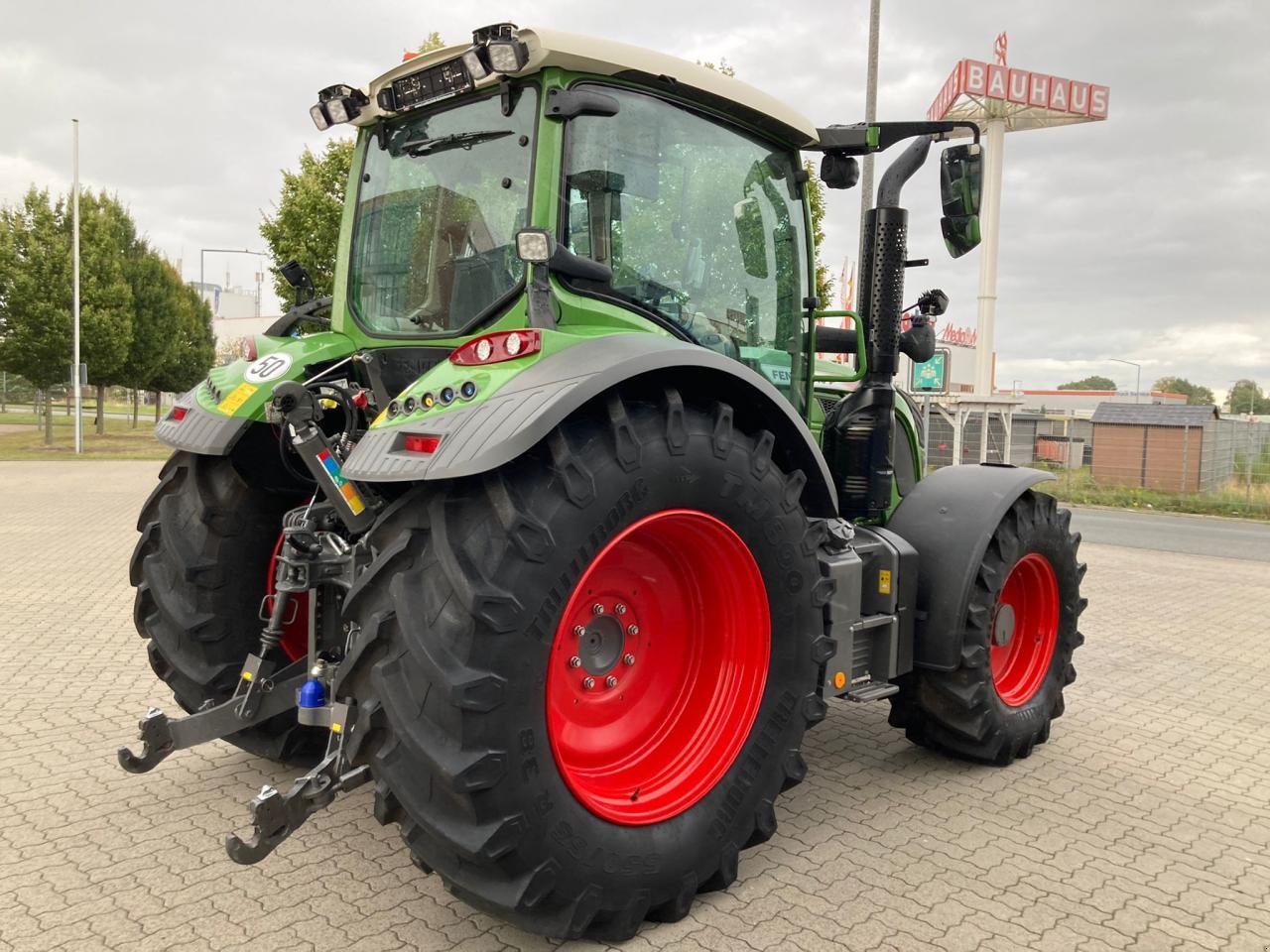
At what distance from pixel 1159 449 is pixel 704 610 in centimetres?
2191

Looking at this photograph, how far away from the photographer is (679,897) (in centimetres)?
280

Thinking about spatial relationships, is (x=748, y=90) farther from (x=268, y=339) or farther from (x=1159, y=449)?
(x=1159, y=449)

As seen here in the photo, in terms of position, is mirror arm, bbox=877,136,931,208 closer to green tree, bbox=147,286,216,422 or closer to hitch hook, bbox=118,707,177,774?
hitch hook, bbox=118,707,177,774

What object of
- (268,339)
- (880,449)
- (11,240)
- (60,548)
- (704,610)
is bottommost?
(60,548)

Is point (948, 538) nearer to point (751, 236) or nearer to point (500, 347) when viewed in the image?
point (751, 236)

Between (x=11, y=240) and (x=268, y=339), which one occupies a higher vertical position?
(x=11, y=240)

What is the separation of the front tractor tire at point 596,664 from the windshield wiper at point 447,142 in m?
1.13

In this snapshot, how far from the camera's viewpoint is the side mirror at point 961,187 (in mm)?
3697

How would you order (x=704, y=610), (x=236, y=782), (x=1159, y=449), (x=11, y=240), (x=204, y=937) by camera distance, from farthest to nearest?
(x=11, y=240), (x=1159, y=449), (x=236, y=782), (x=704, y=610), (x=204, y=937)

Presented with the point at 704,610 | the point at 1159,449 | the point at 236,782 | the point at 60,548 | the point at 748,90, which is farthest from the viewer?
the point at 1159,449

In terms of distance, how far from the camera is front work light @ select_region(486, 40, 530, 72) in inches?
111

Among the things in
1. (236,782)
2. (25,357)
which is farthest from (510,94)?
(25,357)

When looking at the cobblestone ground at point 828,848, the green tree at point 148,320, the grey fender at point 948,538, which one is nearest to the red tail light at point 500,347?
the cobblestone ground at point 828,848

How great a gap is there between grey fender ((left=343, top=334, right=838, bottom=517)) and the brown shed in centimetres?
2164
